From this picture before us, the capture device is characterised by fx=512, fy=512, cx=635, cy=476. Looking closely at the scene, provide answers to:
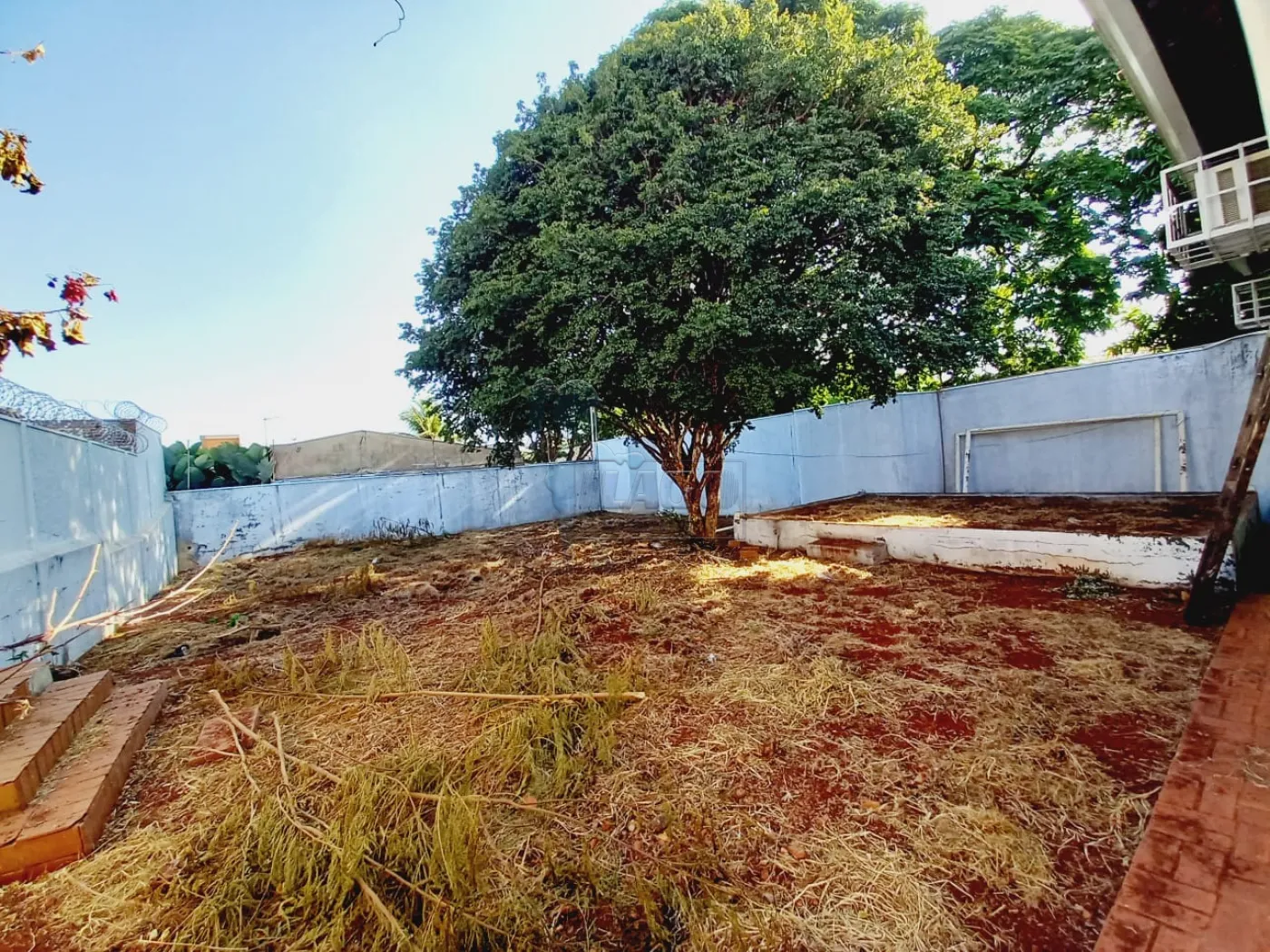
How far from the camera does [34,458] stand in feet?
13.2

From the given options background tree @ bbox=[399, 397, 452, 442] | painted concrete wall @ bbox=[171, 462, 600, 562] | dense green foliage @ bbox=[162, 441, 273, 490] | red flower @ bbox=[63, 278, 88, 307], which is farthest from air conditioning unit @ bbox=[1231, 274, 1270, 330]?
background tree @ bbox=[399, 397, 452, 442]

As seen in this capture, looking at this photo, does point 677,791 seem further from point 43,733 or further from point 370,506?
point 370,506

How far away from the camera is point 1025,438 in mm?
8086

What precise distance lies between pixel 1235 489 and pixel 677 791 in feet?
13.3

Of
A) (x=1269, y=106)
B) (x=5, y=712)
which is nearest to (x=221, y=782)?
(x=5, y=712)

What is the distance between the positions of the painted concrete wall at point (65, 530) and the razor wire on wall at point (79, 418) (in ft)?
0.38

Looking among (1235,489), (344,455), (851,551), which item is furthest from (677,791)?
(344,455)

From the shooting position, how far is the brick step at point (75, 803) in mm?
1890

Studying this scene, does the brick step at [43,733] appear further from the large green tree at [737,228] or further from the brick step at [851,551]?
the brick step at [851,551]

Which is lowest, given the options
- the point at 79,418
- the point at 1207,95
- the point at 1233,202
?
the point at 79,418

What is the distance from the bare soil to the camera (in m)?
4.72

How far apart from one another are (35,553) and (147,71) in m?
4.30

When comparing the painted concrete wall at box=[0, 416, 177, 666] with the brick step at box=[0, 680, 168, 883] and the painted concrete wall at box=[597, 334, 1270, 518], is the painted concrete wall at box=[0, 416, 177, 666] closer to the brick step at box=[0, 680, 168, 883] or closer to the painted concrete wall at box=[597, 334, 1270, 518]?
the brick step at box=[0, 680, 168, 883]

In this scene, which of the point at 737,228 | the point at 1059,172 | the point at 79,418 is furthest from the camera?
the point at 1059,172
